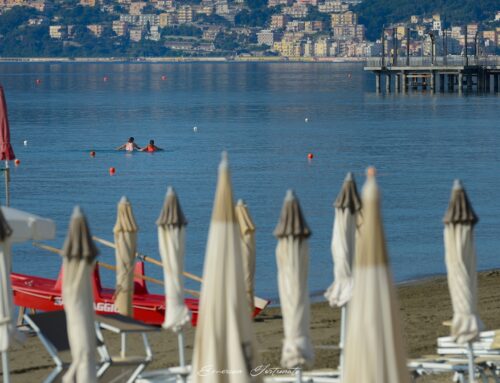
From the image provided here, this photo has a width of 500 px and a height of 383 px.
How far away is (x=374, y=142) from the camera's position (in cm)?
5922

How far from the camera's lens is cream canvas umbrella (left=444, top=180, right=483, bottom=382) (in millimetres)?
11586

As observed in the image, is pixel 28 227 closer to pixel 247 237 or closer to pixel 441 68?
pixel 247 237

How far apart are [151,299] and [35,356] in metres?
2.06

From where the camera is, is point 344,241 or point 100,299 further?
point 100,299

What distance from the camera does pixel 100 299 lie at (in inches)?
680

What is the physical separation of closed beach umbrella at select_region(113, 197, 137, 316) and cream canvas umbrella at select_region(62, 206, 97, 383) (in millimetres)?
5185

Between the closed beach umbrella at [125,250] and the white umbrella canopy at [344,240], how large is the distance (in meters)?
2.45

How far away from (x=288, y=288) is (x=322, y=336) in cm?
572

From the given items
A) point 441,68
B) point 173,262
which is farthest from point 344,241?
point 441,68

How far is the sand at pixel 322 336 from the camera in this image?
15.2 meters

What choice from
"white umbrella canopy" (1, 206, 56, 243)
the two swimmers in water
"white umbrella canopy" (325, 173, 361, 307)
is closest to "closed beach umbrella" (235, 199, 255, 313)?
"white umbrella canopy" (325, 173, 361, 307)

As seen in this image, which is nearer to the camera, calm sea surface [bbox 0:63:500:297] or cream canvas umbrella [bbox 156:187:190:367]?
cream canvas umbrella [bbox 156:187:190:367]

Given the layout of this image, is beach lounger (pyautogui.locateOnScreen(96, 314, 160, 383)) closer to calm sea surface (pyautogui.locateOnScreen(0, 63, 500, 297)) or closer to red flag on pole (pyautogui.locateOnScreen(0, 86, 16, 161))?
red flag on pole (pyautogui.locateOnScreen(0, 86, 16, 161))

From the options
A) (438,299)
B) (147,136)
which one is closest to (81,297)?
(438,299)
